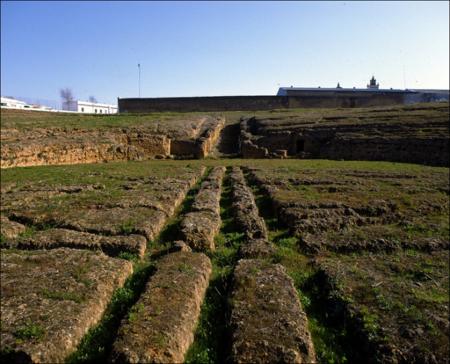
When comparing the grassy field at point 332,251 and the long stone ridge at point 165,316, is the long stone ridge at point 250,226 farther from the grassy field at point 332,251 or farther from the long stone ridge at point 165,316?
the long stone ridge at point 165,316

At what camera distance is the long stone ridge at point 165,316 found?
13.8ft

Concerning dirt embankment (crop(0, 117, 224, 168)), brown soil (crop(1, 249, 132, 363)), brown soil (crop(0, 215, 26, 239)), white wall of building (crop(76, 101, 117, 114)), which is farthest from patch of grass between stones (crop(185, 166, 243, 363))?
white wall of building (crop(76, 101, 117, 114))

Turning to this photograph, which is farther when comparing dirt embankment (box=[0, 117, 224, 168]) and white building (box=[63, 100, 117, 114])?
white building (box=[63, 100, 117, 114])

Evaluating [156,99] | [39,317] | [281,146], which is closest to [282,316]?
[39,317]

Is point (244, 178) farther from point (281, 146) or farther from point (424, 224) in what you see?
point (281, 146)

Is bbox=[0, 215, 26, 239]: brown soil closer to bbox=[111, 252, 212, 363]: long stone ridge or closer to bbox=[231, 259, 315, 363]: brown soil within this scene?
bbox=[111, 252, 212, 363]: long stone ridge

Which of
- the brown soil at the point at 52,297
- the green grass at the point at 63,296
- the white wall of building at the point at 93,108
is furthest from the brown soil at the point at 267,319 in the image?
the white wall of building at the point at 93,108

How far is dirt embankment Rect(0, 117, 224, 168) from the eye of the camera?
19892 millimetres

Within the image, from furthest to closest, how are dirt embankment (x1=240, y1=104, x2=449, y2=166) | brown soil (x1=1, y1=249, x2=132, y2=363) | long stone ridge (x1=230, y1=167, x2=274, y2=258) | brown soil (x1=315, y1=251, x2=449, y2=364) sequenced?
dirt embankment (x1=240, y1=104, x2=449, y2=166), long stone ridge (x1=230, y1=167, x2=274, y2=258), brown soil (x1=315, y1=251, x2=449, y2=364), brown soil (x1=1, y1=249, x2=132, y2=363)

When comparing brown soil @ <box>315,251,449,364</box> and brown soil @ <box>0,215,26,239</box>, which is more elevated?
brown soil @ <box>0,215,26,239</box>

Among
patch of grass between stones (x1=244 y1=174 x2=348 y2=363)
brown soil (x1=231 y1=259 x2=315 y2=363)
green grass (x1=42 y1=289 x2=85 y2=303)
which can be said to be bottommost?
patch of grass between stones (x1=244 y1=174 x2=348 y2=363)

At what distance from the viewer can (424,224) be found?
951 cm

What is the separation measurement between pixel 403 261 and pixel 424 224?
262 centimetres

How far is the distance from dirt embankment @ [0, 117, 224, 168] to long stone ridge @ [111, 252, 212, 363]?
1545 centimetres
